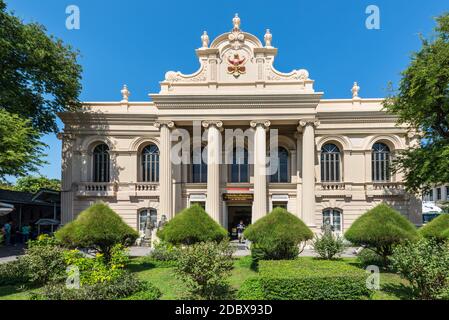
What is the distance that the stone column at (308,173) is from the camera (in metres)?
21.8

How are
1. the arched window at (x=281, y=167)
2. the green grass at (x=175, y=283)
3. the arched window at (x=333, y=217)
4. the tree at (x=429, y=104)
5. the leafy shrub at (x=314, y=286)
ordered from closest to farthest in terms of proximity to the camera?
the leafy shrub at (x=314, y=286) < the green grass at (x=175, y=283) < the tree at (x=429, y=104) < the arched window at (x=333, y=217) < the arched window at (x=281, y=167)

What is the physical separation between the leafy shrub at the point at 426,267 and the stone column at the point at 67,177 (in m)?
23.5

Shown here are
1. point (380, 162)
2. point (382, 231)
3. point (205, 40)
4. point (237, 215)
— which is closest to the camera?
point (382, 231)

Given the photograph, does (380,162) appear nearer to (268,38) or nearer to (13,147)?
(268,38)

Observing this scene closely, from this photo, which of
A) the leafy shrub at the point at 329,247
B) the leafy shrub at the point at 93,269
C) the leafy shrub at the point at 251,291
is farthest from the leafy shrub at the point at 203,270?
the leafy shrub at the point at 329,247

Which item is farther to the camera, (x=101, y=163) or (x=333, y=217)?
(x=101, y=163)

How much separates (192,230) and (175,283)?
98.6 inches

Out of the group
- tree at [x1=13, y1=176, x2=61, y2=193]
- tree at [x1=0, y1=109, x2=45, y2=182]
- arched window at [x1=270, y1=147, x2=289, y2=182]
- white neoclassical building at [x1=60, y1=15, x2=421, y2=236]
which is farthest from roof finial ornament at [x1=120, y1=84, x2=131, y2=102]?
tree at [x1=13, y1=176, x2=61, y2=193]

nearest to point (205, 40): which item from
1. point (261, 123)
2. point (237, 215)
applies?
point (261, 123)

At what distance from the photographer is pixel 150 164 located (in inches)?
1025

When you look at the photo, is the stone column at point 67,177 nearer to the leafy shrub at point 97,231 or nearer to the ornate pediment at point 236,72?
the ornate pediment at point 236,72

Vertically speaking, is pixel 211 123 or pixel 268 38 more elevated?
pixel 268 38
